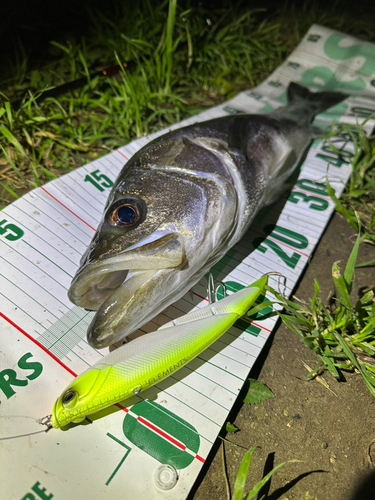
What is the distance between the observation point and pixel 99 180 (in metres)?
2.42

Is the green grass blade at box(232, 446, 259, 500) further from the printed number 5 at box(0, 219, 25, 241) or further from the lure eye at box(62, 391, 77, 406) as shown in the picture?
the printed number 5 at box(0, 219, 25, 241)

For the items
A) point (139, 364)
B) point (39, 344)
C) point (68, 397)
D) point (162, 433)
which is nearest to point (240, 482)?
point (162, 433)

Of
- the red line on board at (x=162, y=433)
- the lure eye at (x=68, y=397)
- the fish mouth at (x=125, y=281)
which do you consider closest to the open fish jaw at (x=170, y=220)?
the fish mouth at (x=125, y=281)

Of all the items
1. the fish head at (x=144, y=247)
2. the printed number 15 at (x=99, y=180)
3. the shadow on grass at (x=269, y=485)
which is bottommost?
the shadow on grass at (x=269, y=485)

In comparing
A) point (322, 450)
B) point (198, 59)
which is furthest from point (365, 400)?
point (198, 59)

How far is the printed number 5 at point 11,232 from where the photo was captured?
1.96 meters

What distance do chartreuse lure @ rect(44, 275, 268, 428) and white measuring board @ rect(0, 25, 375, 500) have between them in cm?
16

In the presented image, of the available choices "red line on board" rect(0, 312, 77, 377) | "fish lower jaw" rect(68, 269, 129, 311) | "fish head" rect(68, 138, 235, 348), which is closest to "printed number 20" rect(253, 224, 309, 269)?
"fish head" rect(68, 138, 235, 348)

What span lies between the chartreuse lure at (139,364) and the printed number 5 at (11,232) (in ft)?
3.31

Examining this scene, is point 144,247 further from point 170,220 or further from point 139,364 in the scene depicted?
point 139,364

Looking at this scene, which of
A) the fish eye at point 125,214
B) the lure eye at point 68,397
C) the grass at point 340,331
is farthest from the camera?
the grass at point 340,331

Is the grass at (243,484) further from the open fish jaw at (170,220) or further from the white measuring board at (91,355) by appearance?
the open fish jaw at (170,220)

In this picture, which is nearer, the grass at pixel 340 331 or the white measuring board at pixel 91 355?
the white measuring board at pixel 91 355

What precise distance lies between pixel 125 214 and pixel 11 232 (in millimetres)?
878
